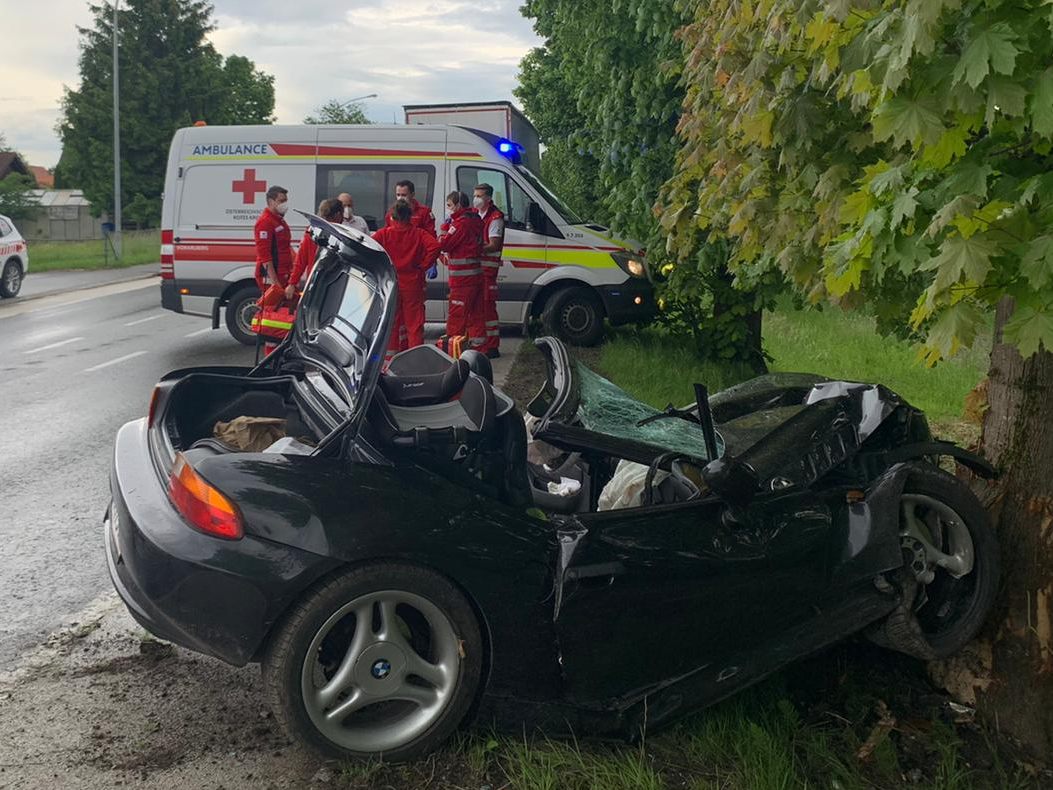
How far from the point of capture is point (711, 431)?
12.3 feet

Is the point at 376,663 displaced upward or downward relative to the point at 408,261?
downward

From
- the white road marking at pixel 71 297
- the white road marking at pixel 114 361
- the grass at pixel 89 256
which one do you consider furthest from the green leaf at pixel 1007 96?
the grass at pixel 89 256

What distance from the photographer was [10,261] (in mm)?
21156

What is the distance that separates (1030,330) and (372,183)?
38.6ft

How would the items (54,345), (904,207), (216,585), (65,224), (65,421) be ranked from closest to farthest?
(904,207) → (216,585) → (65,421) → (54,345) → (65,224)

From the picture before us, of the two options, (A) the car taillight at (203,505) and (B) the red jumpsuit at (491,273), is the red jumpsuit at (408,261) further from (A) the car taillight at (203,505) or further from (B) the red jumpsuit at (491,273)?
(A) the car taillight at (203,505)

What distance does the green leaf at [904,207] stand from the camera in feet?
9.77

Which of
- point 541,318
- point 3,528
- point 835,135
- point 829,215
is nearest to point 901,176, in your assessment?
point 829,215

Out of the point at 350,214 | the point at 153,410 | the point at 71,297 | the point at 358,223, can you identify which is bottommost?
the point at 71,297

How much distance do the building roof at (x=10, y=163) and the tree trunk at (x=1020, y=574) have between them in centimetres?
8299

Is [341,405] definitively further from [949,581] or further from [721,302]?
[721,302]

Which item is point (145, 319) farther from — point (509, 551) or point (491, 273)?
point (509, 551)

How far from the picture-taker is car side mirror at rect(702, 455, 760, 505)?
11.6 feet

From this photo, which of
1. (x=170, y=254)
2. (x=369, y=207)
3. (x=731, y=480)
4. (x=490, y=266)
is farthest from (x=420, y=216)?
(x=731, y=480)
